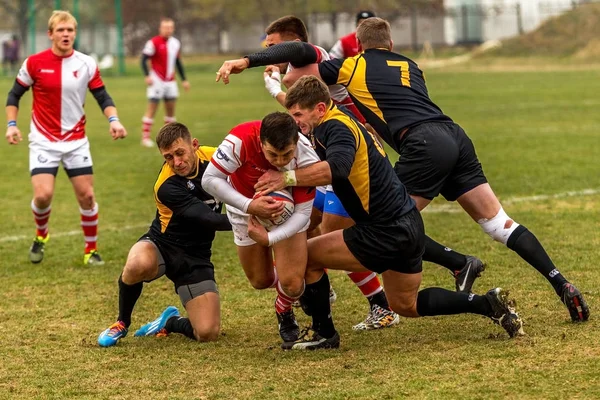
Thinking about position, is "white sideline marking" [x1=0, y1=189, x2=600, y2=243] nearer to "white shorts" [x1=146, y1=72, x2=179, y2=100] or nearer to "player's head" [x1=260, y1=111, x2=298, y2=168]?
"player's head" [x1=260, y1=111, x2=298, y2=168]

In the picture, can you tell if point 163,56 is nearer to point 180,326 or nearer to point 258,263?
point 180,326

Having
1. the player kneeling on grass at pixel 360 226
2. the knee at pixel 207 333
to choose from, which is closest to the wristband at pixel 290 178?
the player kneeling on grass at pixel 360 226

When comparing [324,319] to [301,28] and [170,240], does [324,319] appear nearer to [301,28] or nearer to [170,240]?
[170,240]

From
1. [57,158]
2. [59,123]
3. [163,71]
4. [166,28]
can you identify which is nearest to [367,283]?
[57,158]

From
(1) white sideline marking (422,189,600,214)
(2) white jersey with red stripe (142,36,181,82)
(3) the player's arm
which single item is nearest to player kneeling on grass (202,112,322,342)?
(3) the player's arm

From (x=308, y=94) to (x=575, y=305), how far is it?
2.09m

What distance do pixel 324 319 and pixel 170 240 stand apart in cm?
A: 130

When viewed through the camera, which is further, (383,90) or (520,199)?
(520,199)

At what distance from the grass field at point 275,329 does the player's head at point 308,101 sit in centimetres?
137

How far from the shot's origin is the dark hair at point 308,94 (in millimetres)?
5629

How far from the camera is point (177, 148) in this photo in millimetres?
6348

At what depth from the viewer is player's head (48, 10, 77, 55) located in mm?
8781

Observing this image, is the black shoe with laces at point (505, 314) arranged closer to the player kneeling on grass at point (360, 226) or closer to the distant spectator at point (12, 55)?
the player kneeling on grass at point (360, 226)

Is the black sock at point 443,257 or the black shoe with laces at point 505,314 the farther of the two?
the black sock at point 443,257
